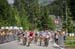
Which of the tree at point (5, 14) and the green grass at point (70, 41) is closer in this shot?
the tree at point (5, 14)

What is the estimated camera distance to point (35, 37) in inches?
258

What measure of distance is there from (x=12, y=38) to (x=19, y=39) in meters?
0.25

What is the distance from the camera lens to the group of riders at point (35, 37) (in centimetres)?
646

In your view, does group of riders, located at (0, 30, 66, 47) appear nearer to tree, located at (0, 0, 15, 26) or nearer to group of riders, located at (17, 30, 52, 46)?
group of riders, located at (17, 30, 52, 46)

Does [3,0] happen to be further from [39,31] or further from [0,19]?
[39,31]

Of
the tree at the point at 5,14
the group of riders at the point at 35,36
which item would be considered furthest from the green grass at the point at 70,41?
the tree at the point at 5,14

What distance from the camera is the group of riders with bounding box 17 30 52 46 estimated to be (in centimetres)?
646

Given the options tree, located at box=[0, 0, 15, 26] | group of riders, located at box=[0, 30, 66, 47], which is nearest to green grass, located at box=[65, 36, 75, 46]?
group of riders, located at box=[0, 30, 66, 47]

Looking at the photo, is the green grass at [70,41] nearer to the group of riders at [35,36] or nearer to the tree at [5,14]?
the group of riders at [35,36]

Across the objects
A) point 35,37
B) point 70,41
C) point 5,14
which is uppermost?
point 5,14

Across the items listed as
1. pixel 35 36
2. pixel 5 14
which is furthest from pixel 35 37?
pixel 5 14

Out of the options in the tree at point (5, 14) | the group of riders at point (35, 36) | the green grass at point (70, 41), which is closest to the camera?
the tree at point (5, 14)

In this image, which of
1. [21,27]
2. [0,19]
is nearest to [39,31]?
[21,27]

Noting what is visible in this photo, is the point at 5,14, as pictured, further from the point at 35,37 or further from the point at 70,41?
the point at 70,41
